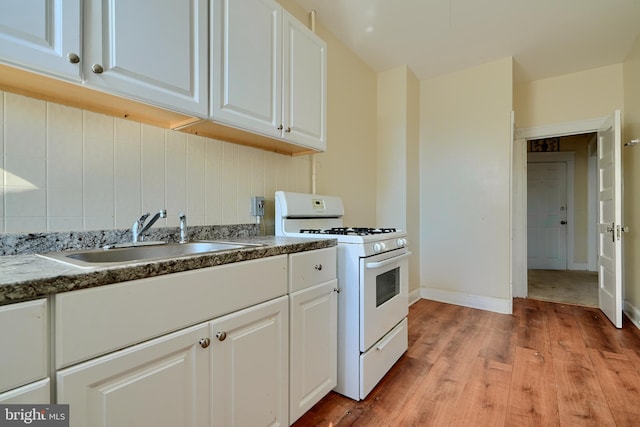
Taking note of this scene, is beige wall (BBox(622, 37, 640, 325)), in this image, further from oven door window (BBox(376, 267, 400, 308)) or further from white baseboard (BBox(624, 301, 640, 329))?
oven door window (BBox(376, 267, 400, 308))

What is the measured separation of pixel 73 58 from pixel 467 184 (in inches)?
131

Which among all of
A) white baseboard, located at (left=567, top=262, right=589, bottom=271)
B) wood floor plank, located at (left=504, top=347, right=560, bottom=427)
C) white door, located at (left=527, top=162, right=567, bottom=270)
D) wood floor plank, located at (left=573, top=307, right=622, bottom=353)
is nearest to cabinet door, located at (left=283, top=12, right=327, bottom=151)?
wood floor plank, located at (left=504, top=347, right=560, bottom=427)

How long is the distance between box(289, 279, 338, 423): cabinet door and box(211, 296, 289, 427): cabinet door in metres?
0.06

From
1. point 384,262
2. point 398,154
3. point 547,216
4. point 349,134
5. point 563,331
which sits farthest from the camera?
point 547,216

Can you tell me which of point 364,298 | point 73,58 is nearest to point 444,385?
point 364,298

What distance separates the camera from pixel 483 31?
8.50ft

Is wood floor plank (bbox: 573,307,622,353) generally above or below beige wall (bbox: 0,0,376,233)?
below

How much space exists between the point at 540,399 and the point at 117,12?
261 cm

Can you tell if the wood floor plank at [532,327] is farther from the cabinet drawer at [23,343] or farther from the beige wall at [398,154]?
the cabinet drawer at [23,343]

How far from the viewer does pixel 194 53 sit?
128cm

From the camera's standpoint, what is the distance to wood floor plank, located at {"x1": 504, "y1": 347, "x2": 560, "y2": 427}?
148 cm

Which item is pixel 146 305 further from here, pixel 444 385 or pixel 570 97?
pixel 570 97


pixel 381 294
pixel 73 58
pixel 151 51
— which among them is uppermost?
pixel 151 51

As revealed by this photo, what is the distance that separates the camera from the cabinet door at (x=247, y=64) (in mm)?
1375
